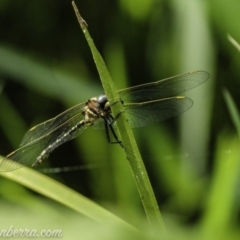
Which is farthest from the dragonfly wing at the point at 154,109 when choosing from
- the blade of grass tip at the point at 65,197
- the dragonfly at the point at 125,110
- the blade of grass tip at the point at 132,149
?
the blade of grass tip at the point at 132,149

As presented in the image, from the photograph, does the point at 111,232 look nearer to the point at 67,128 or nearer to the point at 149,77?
the point at 67,128

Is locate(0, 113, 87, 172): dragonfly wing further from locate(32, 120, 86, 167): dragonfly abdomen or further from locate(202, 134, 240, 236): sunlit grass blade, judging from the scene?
locate(202, 134, 240, 236): sunlit grass blade

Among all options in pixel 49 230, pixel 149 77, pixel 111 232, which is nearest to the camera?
pixel 111 232

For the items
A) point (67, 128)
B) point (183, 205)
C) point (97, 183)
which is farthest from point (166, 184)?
point (67, 128)

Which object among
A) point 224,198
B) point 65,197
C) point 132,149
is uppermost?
point 132,149

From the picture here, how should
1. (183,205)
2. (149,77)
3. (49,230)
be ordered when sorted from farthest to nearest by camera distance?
(149,77) < (183,205) < (49,230)

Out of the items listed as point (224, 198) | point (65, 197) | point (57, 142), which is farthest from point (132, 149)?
point (57, 142)

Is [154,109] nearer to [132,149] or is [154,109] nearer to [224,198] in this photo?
[224,198]
